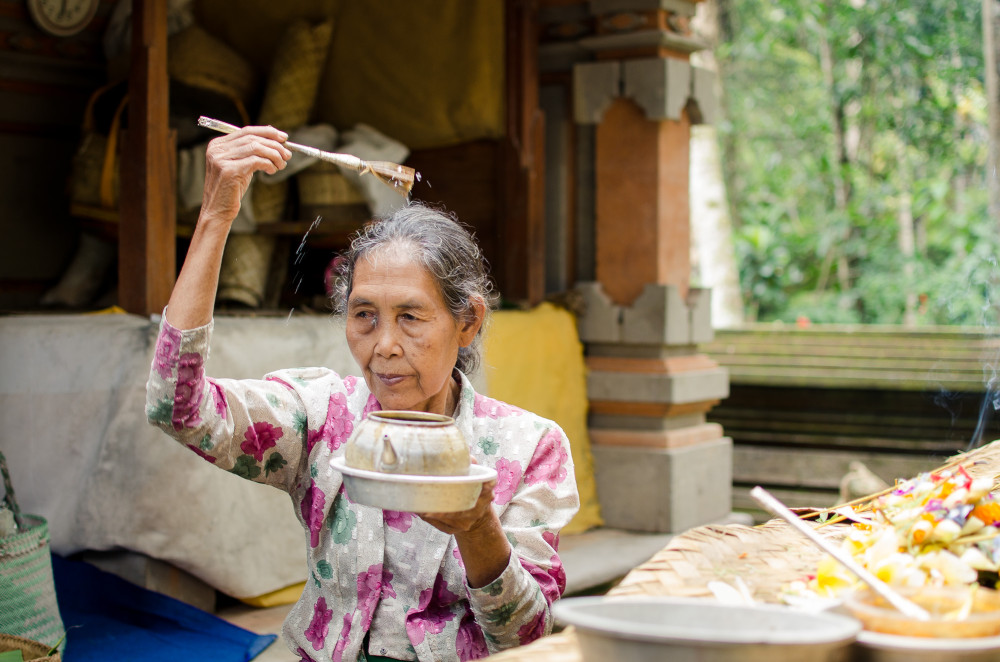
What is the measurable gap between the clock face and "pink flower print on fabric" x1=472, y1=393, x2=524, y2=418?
3431mm

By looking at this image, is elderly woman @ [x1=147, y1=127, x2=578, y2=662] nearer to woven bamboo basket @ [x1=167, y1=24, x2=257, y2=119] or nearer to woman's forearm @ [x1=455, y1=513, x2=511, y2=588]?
woman's forearm @ [x1=455, y1=513, x2=511, y2=588]

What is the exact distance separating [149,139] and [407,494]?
254 centimetres

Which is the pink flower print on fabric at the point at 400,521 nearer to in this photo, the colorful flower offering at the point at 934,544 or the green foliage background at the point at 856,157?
the colorful flower offering at the point at 934,544

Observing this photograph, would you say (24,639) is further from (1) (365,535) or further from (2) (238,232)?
(2) (238,232)

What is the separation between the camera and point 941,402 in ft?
18.3

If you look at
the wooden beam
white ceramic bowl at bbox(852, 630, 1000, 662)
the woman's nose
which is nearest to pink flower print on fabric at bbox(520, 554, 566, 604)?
the woman's nose

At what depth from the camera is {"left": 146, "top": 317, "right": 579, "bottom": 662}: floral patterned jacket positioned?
1.88m

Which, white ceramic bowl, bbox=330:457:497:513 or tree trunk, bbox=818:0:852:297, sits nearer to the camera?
white ceramic bowl, bbox=330:457:497:513

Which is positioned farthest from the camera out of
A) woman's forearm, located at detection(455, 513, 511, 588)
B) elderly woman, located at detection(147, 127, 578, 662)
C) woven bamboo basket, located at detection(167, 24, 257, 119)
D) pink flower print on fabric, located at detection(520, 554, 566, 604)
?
woven bamboo basket, located at detection(167, 24, 257, 119)

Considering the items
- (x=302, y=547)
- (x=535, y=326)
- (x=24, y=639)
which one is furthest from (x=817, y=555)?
(x=535, y=326)

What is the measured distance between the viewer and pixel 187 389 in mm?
1809

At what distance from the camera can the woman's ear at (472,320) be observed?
7.21 feet

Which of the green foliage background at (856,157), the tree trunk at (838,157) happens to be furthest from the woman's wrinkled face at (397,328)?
the tree trunk at (838,157)

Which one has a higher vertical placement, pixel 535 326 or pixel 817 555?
pixel 535 326
